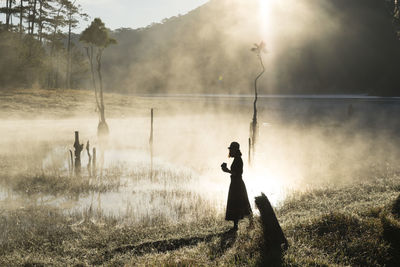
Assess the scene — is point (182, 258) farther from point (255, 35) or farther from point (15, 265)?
point (255, 35)

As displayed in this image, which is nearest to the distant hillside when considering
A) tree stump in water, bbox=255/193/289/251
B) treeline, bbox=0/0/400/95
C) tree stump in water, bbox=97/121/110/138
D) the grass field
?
treeline, bbox=0/0/400/95

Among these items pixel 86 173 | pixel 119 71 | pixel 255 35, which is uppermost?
pixel 255 35

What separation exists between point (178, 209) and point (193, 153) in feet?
51.0

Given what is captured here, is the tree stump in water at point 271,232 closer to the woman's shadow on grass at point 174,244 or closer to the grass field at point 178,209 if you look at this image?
the grass field at point 178,209

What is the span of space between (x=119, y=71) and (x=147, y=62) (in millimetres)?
15456

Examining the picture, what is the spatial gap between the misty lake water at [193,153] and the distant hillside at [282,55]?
43.6 m

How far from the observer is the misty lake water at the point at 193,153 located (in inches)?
555

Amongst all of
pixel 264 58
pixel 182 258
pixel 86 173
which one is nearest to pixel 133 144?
pixel 86 173

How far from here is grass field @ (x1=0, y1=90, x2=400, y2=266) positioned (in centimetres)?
682

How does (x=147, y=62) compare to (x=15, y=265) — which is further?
(x=147, y=62)

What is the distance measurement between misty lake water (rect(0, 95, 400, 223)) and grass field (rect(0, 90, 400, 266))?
126 mm

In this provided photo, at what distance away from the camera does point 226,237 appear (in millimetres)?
8148

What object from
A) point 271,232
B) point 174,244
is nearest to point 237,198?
point 271,232

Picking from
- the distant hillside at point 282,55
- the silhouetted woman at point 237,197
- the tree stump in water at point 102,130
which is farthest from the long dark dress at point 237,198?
the distant hillside at point 282,55
